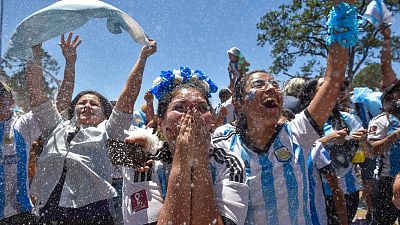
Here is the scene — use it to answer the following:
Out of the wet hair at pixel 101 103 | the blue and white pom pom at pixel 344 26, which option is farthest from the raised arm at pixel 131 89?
the blue and white pom pom at pixel 344 26

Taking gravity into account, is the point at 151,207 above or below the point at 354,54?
below

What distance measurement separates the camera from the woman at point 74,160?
11.3ft

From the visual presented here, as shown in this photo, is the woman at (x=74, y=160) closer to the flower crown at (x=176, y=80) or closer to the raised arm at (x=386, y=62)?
the flower crown at (x=176, y=80)

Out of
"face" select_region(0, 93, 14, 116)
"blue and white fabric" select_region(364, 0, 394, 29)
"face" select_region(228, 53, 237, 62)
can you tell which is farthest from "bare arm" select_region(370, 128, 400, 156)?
"face" select_region(0, 93, 14, 116)

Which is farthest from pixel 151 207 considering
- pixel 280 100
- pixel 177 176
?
pixel 280 100

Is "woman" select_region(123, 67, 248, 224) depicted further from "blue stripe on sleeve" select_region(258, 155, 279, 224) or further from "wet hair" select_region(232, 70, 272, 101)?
"wet hair" select_region(232, 70, 272, 101)

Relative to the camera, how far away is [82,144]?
354cm

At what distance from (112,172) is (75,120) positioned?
53cm

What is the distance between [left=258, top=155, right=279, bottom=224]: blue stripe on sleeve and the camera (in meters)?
2.46

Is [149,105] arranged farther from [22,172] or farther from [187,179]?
[187,179]

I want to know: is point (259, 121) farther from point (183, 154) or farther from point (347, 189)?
point (347, 189)

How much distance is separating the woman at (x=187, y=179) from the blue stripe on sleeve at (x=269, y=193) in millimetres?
253

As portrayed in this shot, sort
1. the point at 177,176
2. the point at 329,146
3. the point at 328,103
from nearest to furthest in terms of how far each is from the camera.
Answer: the point at 177,176
the point at 328,103
the point at 329,146

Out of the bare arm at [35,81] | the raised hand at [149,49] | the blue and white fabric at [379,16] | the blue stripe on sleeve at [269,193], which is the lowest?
the blue stripe on sleeve at [269,193]
